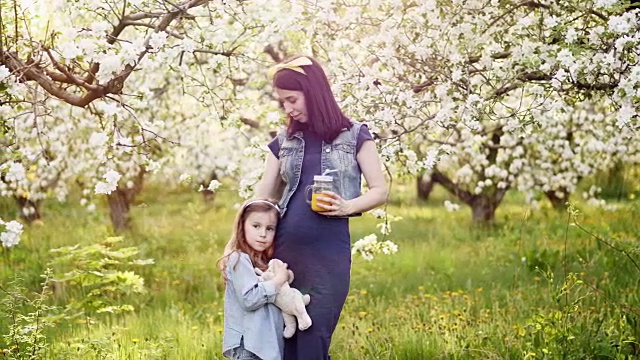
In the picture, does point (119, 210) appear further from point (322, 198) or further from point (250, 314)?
point (322, 198)

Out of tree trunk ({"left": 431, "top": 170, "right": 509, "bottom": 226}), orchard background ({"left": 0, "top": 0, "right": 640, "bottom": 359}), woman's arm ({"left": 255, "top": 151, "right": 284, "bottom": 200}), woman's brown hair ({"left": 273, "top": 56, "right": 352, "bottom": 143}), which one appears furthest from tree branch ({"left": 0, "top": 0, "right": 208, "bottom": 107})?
tree trunk ({"left": 431, "top": 170, "right": 509, "bottom": 226})

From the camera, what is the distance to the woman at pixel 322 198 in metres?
3.62

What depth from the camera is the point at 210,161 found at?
1462cm

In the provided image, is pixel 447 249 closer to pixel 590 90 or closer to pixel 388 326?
pixel 388 326

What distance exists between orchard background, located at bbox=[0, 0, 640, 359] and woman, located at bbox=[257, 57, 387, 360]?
0.80 meters

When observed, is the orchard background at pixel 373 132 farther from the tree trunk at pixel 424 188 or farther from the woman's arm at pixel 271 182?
the tree trunk at pixel 424 188

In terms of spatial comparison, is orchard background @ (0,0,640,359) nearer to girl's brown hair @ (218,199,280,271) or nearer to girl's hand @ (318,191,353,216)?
girl's brown hair @ (218,199,280,271)

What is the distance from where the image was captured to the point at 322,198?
139 inches

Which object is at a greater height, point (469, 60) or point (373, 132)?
point (469, 60)

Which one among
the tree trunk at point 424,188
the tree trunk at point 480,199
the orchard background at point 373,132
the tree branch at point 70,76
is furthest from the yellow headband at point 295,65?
the tree trunk at point 424,188

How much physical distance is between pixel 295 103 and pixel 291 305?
2.91 ft

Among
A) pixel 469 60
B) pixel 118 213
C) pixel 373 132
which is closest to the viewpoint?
pixel 469 60

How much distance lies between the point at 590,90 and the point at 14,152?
11.5 ft

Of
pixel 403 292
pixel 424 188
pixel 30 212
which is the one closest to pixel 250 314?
pixel 403 292
